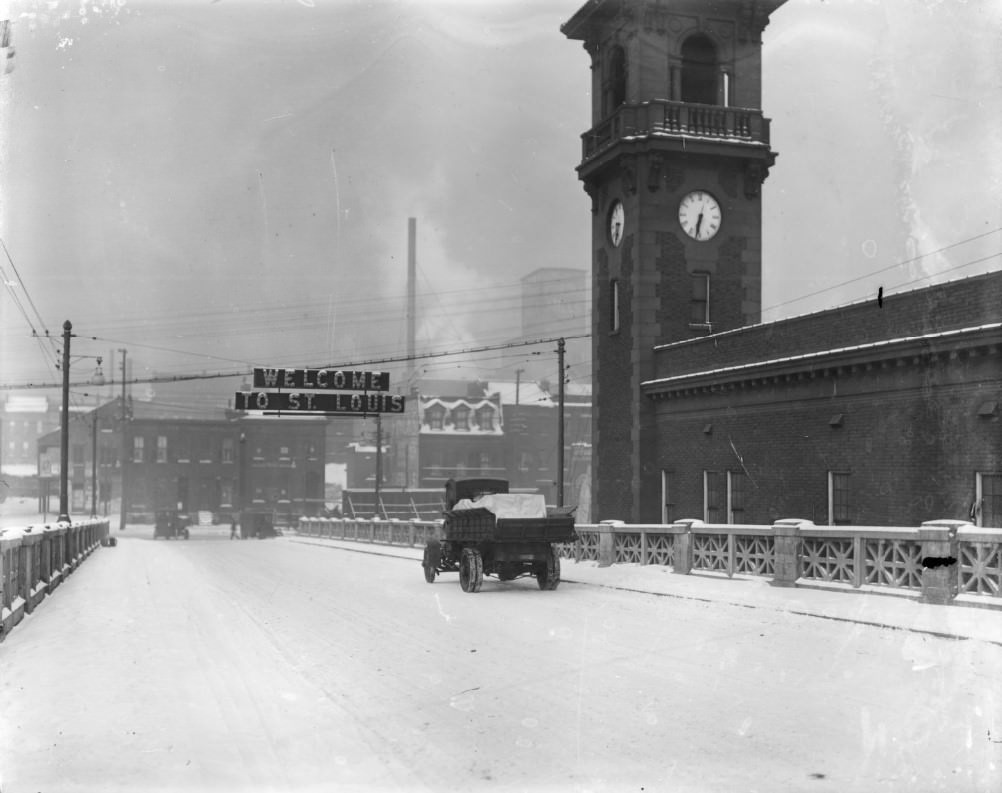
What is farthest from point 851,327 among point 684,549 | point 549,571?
point 549,571

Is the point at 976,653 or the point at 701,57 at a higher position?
the point at 701,57

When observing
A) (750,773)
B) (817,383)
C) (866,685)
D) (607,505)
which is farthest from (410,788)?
(607,505)

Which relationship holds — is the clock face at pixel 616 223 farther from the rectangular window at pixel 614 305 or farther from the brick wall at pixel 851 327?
the brick wall at pixel 851 327

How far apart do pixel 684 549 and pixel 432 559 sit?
555 cm

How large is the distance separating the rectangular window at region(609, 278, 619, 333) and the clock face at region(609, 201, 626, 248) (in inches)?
54.3

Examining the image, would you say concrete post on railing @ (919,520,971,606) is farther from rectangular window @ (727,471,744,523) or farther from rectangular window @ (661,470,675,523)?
rectangular window @ (661,470,675,523)

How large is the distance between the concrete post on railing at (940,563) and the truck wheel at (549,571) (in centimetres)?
711

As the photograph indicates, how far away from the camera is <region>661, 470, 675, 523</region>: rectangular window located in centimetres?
3256

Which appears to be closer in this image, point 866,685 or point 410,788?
point 410,788

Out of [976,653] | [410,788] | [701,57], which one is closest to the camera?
[410,788]

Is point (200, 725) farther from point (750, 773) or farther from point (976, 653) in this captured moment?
point (976, 653)

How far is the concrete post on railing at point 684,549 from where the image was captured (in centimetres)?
2222

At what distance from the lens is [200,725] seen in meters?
8.41

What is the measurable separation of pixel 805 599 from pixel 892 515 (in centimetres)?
722
